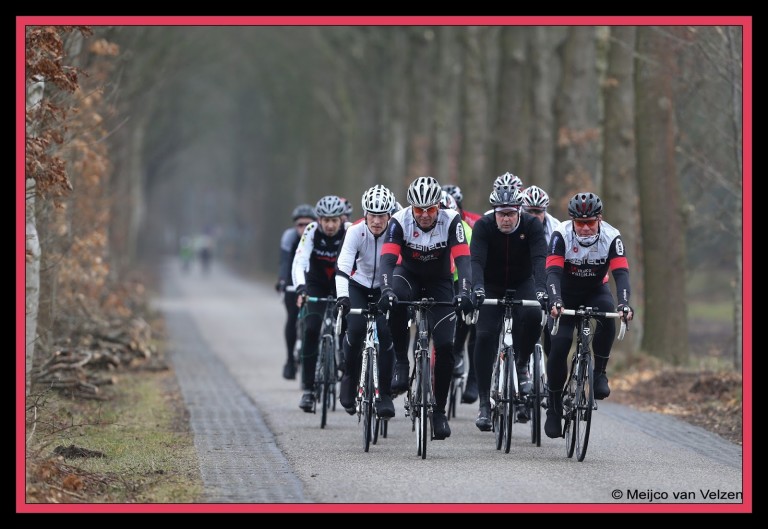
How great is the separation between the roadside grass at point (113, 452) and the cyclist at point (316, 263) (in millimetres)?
1367

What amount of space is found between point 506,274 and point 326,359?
2.43 m

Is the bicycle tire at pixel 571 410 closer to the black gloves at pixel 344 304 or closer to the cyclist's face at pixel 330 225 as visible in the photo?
the black gloves at pixel 344 304

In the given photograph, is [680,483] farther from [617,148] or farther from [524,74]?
[524,74]

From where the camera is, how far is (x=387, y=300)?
38.3ft

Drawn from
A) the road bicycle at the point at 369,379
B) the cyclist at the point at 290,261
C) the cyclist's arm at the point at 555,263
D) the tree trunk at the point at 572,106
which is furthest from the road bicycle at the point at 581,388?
the tree trunk at the point at 572,106

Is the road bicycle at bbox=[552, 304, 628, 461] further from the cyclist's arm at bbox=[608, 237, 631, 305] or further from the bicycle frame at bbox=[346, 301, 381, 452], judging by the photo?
the bicycle frame at bbox=[346, 301, 381, 452]

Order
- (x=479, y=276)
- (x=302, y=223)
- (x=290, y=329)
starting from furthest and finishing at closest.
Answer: (x=290, y=329), (x=302, y=223), (x=479, y=276)

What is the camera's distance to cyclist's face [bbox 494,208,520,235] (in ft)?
40.5

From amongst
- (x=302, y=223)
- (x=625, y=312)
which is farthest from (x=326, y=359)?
(x=625, y=312)

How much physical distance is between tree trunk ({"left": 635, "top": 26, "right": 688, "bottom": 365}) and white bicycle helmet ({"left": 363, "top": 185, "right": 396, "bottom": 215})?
867 cm

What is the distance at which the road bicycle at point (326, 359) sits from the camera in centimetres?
1429

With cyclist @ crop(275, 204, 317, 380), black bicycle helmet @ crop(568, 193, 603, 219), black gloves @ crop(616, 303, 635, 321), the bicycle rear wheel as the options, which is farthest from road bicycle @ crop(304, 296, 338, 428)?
black gloves @ crop(616, 303, 635, 321)

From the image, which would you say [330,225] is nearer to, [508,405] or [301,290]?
[301,290]
